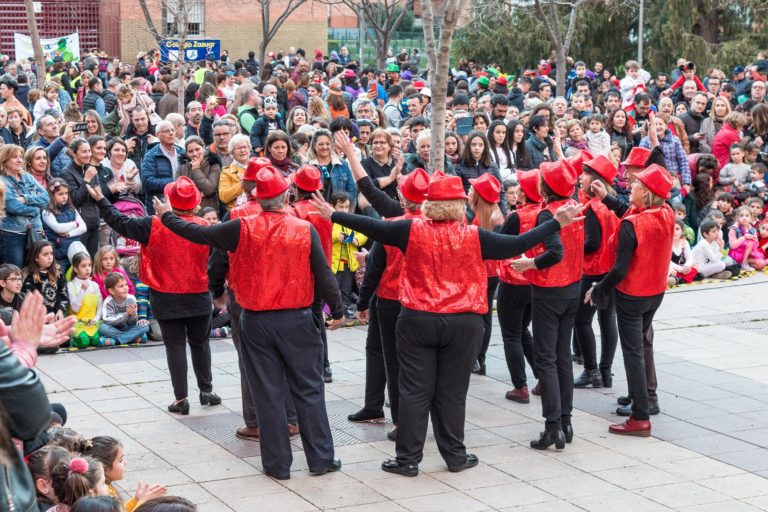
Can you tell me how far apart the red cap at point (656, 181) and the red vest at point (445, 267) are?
5.19 feet

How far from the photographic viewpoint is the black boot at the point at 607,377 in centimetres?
1009

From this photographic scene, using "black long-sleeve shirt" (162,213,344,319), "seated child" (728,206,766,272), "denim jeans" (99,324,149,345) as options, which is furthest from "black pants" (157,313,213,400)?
"seated child" (728,206,766,272)

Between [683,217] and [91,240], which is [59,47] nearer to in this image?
[91,240]

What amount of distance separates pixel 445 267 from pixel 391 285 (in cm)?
93

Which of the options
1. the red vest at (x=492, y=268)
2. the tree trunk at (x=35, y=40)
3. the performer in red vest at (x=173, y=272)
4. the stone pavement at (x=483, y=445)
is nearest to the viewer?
the stone pavement at (x=483, y=445)

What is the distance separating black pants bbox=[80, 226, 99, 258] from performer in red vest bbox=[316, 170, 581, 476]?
493 centimetres

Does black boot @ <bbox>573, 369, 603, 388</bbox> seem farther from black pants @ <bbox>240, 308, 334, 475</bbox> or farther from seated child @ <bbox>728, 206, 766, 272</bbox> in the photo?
seated child @ <bbox>728, 206, 766, 272</bbox>

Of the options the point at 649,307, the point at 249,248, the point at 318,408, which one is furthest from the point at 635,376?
the point at 249,248

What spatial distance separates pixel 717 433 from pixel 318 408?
9.87ft

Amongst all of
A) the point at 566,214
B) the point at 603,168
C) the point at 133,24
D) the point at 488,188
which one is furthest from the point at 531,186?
the point at 133,24

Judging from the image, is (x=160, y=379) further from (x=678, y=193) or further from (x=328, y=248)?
(x=678, y=193)

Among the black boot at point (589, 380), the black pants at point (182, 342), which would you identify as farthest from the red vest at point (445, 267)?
the black boot at point (589, 380)

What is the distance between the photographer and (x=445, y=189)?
764 cm

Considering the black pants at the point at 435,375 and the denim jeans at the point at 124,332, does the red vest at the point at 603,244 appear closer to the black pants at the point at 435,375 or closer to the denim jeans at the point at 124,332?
the black pants at the point at 435,375
